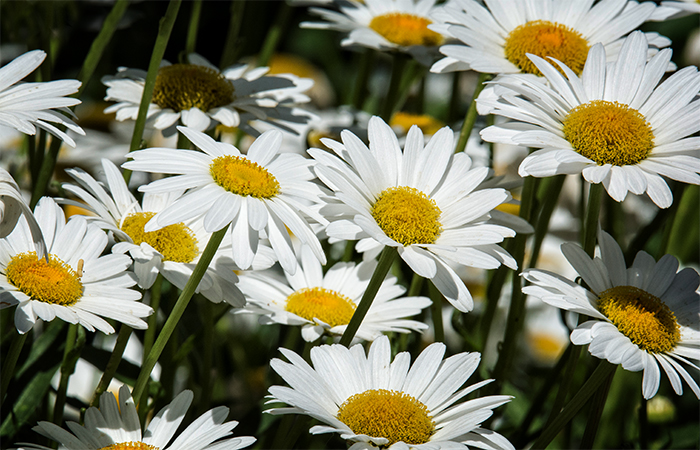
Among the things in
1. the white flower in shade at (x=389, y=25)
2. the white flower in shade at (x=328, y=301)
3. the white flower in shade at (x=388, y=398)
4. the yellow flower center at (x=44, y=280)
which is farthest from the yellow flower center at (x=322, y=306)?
the white flower in shade at (x=389, y=25)

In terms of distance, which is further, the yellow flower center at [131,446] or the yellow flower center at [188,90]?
the yellow flower center at [188,90]

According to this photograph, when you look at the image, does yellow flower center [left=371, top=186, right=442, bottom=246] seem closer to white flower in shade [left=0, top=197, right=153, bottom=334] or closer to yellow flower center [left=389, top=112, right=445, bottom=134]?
white flower in shade [left=0, top=197, right=153, bottom=334]

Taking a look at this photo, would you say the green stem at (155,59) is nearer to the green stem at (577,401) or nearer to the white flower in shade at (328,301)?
the white flower in shade at (328,301)

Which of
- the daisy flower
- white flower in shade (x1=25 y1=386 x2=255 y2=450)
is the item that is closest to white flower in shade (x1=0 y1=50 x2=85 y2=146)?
white flower in shade (x1=25 y1=386 x2=255 y2=450)

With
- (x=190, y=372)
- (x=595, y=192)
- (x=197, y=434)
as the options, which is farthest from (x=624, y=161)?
(x=190, y=372)

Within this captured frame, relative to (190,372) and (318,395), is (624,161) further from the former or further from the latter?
(190,372)
